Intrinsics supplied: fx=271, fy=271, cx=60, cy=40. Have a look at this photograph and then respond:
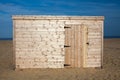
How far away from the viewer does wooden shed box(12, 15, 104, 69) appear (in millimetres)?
14984

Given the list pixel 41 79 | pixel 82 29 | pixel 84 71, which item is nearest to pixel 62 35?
pixel 82 29

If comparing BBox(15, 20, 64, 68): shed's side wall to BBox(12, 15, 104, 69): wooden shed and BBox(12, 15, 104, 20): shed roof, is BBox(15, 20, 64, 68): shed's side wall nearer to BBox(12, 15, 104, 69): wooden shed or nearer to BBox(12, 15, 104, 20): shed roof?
BBox(12, 15, 104, 69): wooden shed

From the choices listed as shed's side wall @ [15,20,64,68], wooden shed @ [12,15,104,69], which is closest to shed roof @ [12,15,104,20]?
wooden shed @ [12,15,104,69]

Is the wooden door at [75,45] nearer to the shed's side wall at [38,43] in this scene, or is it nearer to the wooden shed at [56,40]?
the wooden shed at [56,40]

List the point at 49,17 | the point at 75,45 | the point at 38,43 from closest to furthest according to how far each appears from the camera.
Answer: the point at 49,17, the point at 38,43, the point at 75,45

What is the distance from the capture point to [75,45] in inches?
600

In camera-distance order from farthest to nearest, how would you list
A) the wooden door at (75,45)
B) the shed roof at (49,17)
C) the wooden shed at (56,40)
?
the wooden door at (75,45), the wooden shed at (56,40), the shed roof at (49,17)

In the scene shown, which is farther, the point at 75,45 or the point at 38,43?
the point at 75,45

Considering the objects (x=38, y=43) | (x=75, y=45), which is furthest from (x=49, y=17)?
(x=75, y=45)

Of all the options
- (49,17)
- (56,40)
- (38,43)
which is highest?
(49,17)

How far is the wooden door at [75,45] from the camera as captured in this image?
49.6 ft

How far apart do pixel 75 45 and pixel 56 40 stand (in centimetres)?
111

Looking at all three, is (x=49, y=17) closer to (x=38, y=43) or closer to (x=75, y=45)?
(x=38, y=43)

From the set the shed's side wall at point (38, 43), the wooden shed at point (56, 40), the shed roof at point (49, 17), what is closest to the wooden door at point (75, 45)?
the wooden shed at point (56, 40)
